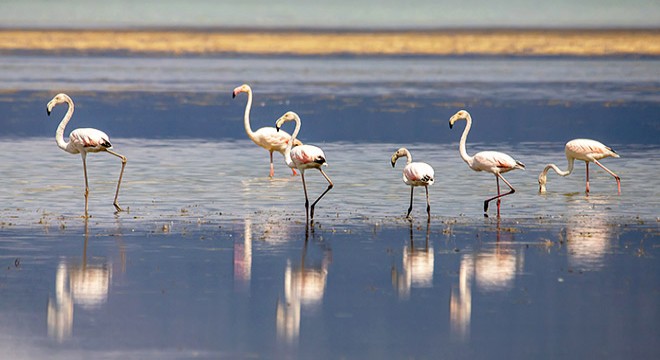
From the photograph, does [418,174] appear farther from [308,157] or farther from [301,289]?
[301,289]

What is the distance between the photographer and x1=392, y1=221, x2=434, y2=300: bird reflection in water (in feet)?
36.3

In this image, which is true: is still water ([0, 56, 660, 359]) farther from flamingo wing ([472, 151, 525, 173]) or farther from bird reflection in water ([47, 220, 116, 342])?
flamingo wing ([472, 151, 525, 173])

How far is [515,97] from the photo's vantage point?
152 feet

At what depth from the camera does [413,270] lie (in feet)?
38.7

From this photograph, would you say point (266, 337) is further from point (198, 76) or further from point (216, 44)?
point (216, 44)

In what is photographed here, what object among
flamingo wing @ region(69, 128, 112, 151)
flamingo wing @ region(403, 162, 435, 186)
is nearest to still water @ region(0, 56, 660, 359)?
flamingo wing @ region(403, 162, 435, 186)

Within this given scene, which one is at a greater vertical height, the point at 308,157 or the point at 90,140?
the point at 90,140

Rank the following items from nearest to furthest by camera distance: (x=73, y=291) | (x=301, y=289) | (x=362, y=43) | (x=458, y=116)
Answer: (x=73, y=291) < (x=301, y=289) < (x=458, y=116) < (x=362, y=43)

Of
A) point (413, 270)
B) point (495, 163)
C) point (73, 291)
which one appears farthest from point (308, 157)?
point (73, 291)

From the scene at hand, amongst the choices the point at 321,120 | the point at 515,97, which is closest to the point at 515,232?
the point at 321,120

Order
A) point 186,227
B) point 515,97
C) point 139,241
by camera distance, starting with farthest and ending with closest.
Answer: point 515,97 < point 186,227 < point 139,241

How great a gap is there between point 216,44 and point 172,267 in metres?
150

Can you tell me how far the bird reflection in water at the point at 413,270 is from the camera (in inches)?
436

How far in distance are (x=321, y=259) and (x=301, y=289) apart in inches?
57.6
